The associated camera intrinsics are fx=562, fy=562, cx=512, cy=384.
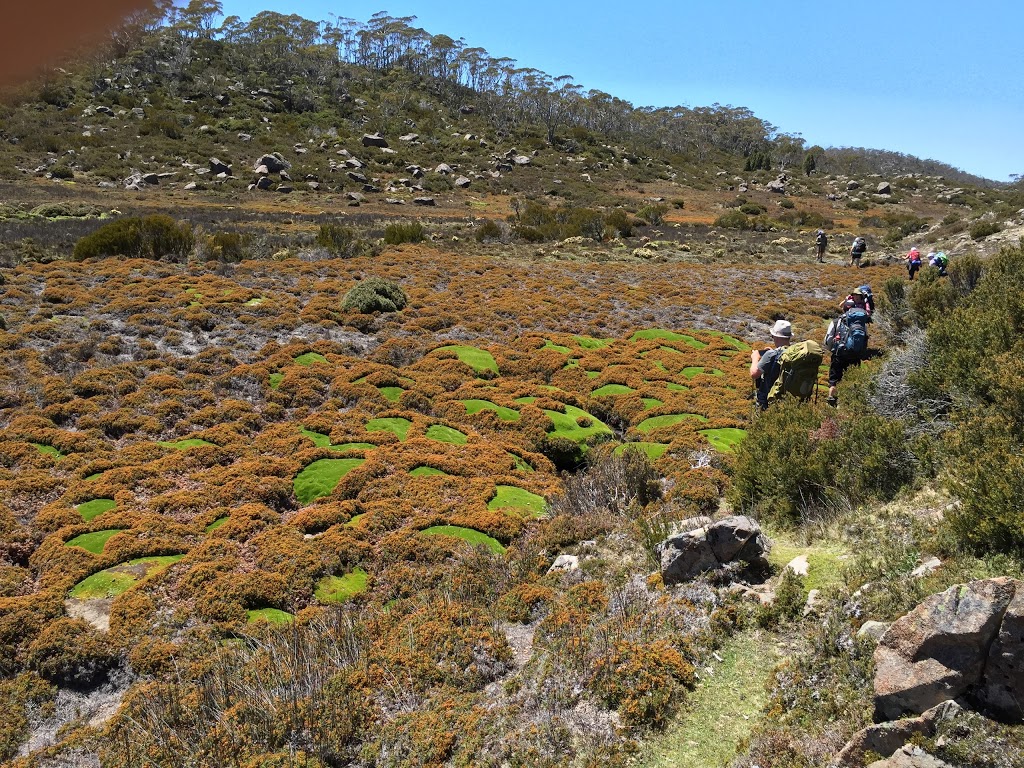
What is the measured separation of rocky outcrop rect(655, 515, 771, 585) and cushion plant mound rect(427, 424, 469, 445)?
5.02 metres

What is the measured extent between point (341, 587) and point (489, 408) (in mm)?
5606

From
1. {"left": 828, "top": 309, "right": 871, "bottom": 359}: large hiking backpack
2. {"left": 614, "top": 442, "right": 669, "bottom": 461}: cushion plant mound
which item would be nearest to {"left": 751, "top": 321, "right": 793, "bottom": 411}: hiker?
{"left": 614, "top": 442, "right": 669, "bottom": 461}: cushion plant mound

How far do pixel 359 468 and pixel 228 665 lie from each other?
3886 millimetres

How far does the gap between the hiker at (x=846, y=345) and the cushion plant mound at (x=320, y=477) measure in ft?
27.8

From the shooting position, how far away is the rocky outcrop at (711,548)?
5465 millimetres

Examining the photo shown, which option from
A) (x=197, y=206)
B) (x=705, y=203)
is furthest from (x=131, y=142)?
(x=705, y=203)

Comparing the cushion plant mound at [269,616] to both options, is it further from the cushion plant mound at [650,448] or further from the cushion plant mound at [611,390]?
the cushion plant mound at [611,390]

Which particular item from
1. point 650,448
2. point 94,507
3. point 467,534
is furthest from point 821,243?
point 94,507

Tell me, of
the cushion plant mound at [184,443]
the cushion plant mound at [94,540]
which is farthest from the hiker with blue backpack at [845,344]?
the cushion plant mound at [94,540]

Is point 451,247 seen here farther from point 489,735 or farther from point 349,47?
point 349,47

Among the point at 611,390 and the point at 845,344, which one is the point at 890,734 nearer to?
the point at 845,344

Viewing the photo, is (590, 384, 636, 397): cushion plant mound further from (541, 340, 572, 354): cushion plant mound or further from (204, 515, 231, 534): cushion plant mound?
(204, 515, 231, 534): cushion plant mound

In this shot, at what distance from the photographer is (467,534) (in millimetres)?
7133

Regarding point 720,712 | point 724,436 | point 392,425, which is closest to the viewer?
point 720,712
